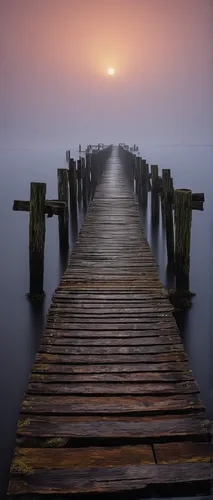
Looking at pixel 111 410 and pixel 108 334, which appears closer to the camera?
pixel 111 410

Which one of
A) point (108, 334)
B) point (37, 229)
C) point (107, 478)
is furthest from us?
point (37, 229)

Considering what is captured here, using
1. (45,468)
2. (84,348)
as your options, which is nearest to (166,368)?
(84,348)

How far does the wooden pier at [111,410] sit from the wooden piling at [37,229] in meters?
1.91

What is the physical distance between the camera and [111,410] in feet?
8.85

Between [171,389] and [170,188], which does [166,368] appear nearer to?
[171,389]

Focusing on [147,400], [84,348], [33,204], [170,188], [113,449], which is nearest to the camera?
[113,449]

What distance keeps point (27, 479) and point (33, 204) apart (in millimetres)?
4590

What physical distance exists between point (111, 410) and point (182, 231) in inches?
152

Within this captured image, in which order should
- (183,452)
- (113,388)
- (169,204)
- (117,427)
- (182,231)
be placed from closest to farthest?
(183,452), (117,427), (113,388), (182,231), (169,204)

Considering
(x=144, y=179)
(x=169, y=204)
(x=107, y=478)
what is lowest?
(x=107, y=478)

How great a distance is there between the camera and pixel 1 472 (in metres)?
3.68

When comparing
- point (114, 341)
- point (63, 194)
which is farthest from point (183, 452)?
point (63, 194)

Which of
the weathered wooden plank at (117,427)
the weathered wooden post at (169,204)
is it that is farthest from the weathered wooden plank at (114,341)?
the weathered wooden post at (169,204)

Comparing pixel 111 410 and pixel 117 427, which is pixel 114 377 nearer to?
pixel 111 410
